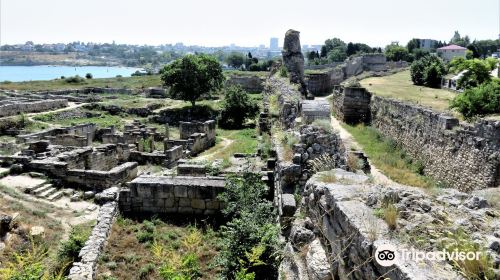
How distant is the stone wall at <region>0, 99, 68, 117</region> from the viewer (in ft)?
112

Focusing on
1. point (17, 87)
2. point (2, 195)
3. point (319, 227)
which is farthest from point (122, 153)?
point (17, 87)

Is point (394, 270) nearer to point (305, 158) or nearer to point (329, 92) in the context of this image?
point (305, 158)

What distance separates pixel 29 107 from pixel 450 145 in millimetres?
34182

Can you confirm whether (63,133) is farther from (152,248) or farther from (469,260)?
(469,260)

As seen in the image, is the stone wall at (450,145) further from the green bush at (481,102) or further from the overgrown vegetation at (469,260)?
the overgrown vegetation at (469,260)

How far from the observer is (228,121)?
33125 millimetres

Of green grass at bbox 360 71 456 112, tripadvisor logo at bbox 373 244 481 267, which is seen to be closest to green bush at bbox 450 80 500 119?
green grass at bbox 360 71 456 112

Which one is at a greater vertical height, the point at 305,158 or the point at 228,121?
the point at 305,158

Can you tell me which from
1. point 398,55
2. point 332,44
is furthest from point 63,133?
point 332,44

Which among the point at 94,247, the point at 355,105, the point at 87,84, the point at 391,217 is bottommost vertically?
the point at 94,247

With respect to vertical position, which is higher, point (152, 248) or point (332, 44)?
point (332, 44)

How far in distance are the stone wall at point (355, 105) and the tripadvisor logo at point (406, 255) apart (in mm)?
25620

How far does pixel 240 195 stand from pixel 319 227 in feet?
11.8

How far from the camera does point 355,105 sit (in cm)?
2861
